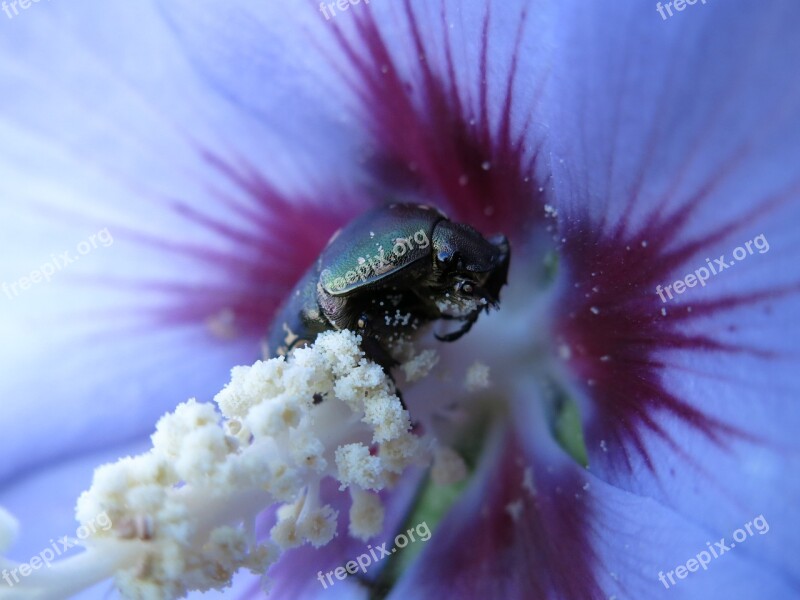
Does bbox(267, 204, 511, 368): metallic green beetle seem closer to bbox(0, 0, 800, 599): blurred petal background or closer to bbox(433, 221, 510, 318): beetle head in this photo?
bbox(433, 221, 510, 318): beetle head

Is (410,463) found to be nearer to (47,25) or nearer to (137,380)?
(137,380)

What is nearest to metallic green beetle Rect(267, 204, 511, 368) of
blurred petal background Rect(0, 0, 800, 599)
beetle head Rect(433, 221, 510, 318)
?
beetle head Rect(433, 221, 510, 318)

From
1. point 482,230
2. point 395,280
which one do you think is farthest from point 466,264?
point 482,230

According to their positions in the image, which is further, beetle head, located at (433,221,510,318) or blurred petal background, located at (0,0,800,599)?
beetle head, located at (433,221,510,318)

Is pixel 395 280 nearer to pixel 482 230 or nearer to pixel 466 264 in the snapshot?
pixel 466 264

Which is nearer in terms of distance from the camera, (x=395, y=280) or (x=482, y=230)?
(x=395, y=280)
